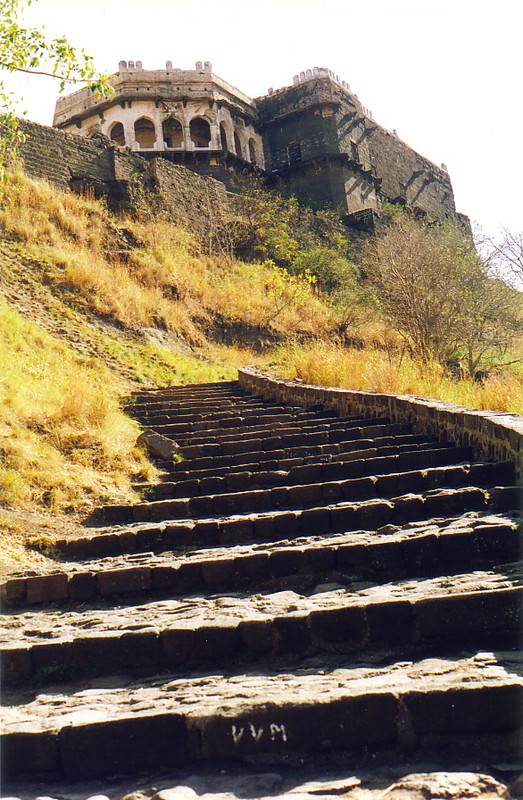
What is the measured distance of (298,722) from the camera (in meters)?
2.39

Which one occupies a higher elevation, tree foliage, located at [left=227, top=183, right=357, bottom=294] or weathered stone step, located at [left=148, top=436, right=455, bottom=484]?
tree foliage, located at [left=227, top=183, right=357, bottom=294]

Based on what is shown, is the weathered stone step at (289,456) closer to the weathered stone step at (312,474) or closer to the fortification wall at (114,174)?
the weathered stone step at (312,474)

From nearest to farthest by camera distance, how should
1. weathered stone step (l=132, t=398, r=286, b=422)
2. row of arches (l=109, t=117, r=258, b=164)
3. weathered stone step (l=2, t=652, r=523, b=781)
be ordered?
1. weathered stone step (l=2, t=652, r=523, b=781)
2. weathered stone step (l=132, t=398, r=286, b=422)
3. row of arches (l=109, t=117, r=258, b=164)

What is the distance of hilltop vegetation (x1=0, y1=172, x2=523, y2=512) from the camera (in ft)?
23.4

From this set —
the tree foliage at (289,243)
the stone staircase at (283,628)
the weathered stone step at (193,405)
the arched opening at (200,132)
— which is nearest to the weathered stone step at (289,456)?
the stone staircase at (283,628)

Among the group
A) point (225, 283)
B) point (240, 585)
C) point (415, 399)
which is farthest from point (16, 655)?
point (225, 283)

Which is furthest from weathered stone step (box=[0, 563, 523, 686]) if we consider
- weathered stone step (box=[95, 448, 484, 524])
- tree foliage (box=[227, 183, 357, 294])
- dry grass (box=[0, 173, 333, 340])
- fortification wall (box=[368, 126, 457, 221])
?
fortification wall (box=[368, 126, 457, 221])

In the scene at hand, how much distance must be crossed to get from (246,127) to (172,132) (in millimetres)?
3953

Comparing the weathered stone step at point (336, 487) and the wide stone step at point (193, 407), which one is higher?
the wide stone step at point (193, 407)

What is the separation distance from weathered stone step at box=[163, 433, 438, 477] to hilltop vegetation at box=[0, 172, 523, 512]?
19.8 inches

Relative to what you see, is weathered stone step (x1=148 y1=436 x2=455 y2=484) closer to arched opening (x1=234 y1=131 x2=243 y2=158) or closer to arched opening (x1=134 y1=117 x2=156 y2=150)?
arched opening (x1=134 y1=117 x2=156 y2=150)

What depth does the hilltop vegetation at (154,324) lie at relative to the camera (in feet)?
23.4

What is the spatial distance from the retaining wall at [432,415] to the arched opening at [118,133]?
2553 centimetres

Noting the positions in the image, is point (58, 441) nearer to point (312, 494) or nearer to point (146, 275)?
point (312, 494)
